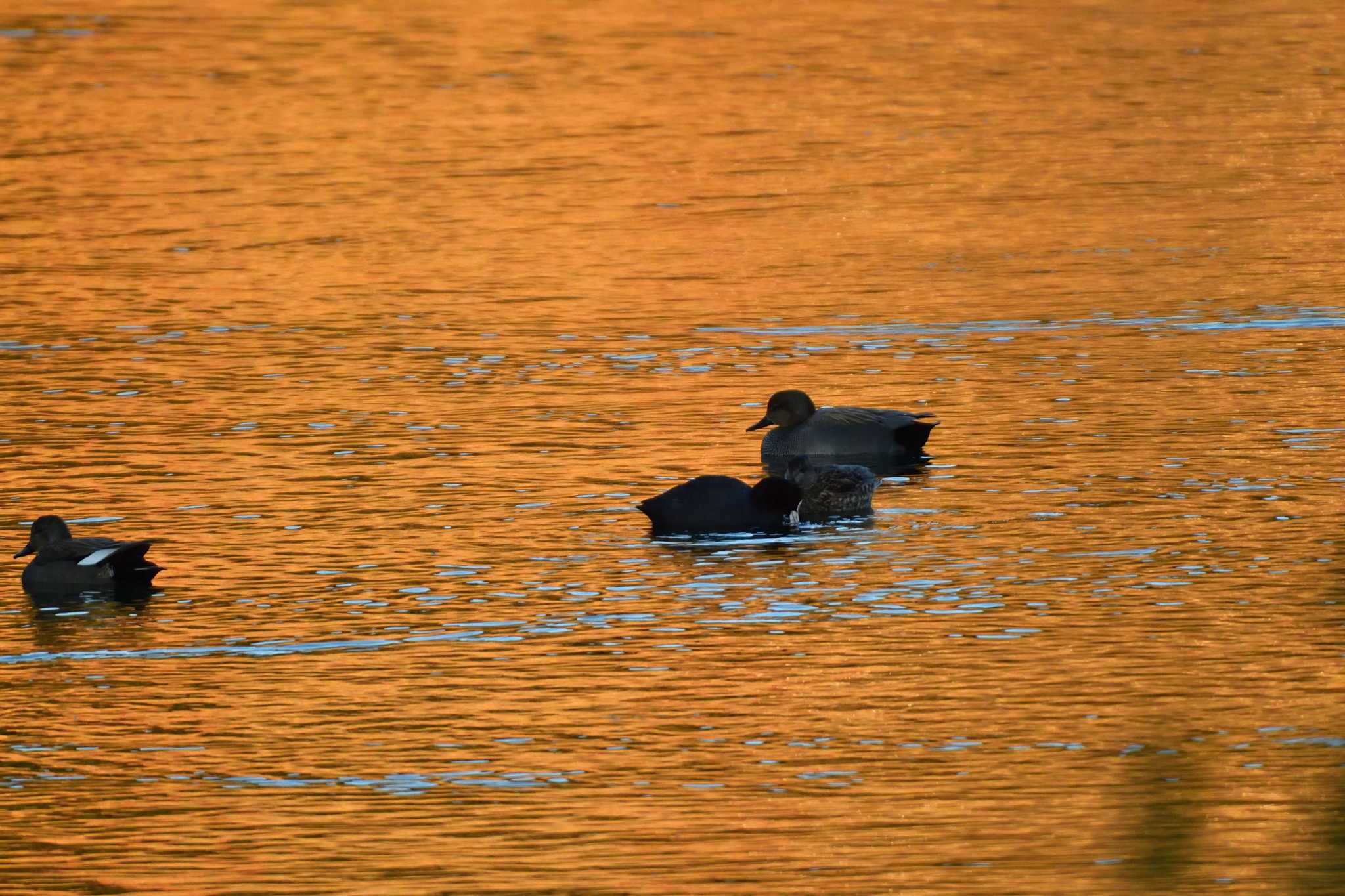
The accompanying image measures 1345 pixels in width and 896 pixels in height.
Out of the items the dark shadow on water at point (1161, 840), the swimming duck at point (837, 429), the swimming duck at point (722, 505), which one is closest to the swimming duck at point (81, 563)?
the swimming duck at point (722, 505)

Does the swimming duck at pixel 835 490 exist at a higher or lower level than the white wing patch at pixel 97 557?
lower

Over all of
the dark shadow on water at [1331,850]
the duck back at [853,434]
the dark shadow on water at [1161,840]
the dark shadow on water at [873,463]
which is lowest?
the dark shadow on water at [873,463]

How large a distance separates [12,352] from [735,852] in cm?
1562

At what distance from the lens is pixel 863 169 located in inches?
1387

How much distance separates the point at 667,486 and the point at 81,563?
423cm

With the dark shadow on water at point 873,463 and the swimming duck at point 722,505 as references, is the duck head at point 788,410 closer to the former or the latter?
the dark shadow on water at point 873,463

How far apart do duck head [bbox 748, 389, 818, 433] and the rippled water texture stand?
533mm

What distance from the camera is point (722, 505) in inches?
666

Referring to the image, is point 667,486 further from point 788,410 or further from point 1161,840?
point 1161,840

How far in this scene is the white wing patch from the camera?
51.8 feet

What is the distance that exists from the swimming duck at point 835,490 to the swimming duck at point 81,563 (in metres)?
4.20

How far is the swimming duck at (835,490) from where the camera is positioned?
1728 cm

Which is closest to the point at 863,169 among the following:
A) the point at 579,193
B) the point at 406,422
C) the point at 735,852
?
the point at 579,193

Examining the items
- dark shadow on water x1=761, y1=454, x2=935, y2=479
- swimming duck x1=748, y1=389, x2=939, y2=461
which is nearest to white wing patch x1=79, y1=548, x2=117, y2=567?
dark shadow on water x1=761, y1=454, x2=935, y2=479
